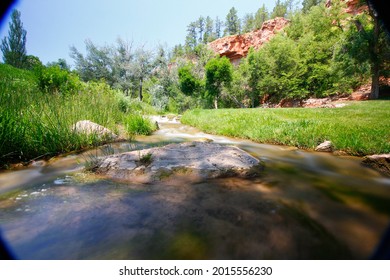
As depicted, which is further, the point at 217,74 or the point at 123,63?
the point at 123,63

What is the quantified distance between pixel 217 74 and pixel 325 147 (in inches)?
920

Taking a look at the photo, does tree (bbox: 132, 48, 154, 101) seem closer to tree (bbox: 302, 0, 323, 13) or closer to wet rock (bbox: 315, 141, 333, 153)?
wet rock (bbox: 315, 141, 333, 153)

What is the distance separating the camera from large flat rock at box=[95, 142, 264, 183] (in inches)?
125

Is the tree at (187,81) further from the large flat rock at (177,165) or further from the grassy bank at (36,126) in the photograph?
the large flat rock at (177,165)

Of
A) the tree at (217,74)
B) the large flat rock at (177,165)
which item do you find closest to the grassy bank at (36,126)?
the large flat rock at (177,165)

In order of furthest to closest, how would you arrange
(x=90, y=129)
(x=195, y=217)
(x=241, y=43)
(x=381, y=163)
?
(x=241, y=43) → (x=90, y=129) → (x=381, y=163) → (x=195, y=217)

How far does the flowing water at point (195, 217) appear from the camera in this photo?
1.58m

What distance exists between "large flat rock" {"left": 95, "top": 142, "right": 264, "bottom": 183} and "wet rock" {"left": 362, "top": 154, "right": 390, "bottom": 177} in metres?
2.20

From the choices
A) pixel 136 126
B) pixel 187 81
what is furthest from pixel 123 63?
pixel 136 126

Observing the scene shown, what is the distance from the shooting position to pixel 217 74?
26.6 metres

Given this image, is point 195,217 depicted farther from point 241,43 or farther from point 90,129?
point 241,43

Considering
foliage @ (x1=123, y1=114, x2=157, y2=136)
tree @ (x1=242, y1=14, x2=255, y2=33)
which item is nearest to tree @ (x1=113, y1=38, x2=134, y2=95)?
foliage @ (x1=123, y1=114, x2=157, y2=136)

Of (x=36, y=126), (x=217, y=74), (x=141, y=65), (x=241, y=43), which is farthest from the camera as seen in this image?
(x=241, y=43)
